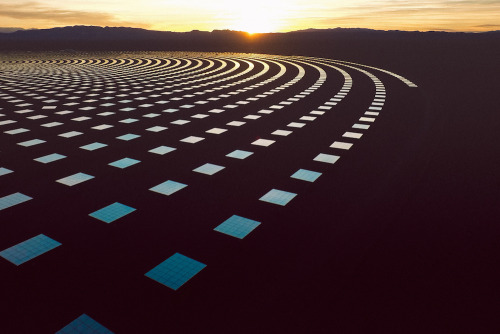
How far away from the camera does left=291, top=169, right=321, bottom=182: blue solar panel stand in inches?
193

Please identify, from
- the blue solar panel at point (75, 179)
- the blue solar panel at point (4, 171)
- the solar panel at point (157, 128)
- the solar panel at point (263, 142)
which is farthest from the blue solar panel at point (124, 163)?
the solar panel at point (263, 142)

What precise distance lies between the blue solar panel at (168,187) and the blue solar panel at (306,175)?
163 cm

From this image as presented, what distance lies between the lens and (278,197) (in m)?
4.32

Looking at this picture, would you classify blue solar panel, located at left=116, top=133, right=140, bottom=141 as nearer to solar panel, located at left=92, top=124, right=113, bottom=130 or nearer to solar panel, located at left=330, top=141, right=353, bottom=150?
solar panel, located at left=92, top=124, right=113, bottom=130

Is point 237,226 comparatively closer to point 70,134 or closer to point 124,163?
point 124,163

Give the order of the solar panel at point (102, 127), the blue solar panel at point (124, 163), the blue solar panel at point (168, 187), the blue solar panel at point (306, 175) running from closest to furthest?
the blue solar panel at point (168, 187) < the blue solar panel at point (306, 175) < the blue solar panel at point (124, 163) < the solar panel at point (102, 127)

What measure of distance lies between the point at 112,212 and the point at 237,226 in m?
1.48

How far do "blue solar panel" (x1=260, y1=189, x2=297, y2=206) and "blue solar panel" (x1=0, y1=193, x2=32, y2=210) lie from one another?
296 centimetres

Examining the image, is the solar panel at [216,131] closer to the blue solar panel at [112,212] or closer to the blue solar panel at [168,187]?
the blue solar panel at [168,187]

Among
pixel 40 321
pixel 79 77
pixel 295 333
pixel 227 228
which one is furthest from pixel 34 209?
pixel 79 77

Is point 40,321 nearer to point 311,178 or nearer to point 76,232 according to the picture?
point 76,232

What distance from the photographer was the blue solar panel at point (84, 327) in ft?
7.71

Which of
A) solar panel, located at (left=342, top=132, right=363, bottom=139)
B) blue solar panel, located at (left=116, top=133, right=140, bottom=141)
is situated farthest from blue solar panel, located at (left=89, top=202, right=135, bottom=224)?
solar panel, located at (left=342, top=132, right=363, bottom=139)

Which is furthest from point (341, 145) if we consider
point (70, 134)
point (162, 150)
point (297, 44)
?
→ point (297, 44)
